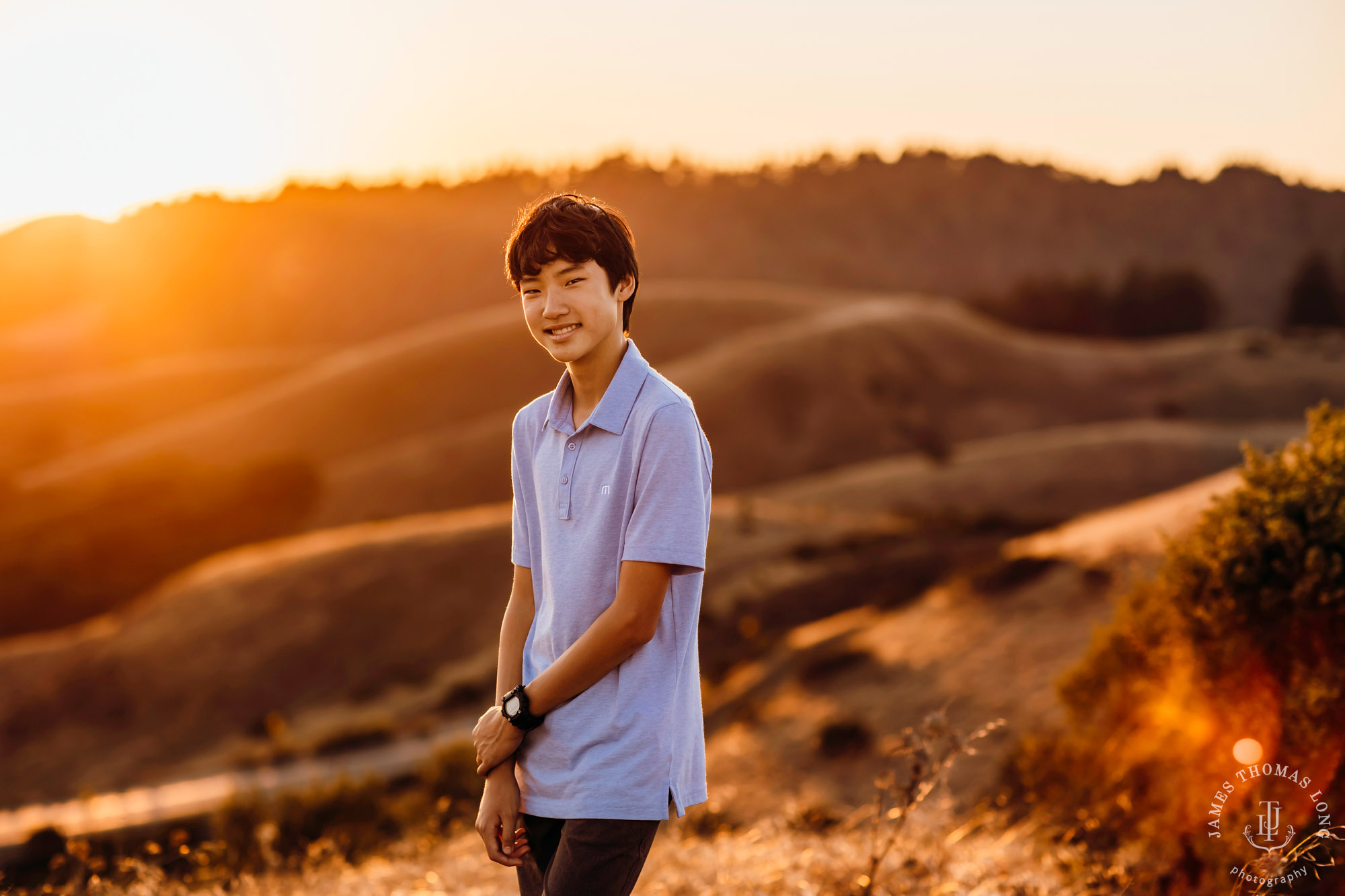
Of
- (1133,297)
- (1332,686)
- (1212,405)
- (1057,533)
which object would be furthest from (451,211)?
(1332,686)

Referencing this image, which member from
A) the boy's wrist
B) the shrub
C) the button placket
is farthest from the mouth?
the shrub

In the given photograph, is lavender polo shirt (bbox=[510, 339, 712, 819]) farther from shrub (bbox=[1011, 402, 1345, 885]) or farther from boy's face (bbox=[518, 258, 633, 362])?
shrub (bbox=[1011, 402, 1345, 885])

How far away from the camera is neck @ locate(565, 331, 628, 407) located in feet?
8.36

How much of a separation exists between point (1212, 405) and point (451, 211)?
113884 mm

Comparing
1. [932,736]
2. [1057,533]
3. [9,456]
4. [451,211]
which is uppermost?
[451,211]

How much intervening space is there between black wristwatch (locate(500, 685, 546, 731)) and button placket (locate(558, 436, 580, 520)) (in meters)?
0.47

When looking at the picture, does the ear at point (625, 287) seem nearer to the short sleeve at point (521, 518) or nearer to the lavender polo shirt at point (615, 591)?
the lavender polo shirt at point (615, 591)

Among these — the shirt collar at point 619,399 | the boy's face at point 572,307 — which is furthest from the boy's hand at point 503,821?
the boy's face at point 572,307

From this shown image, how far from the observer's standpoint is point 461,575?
3238 centimetres

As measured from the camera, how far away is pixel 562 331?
8.21 ft

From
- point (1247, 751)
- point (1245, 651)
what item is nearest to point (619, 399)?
point (1247, 751)

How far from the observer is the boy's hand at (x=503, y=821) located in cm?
248

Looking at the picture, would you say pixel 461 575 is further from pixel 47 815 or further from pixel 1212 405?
pixel 1212 405

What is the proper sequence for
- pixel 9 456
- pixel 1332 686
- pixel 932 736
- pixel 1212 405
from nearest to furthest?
pixel 932 736 < pixel 1332 686 < pixel 1212 405 < pixel 9 456
